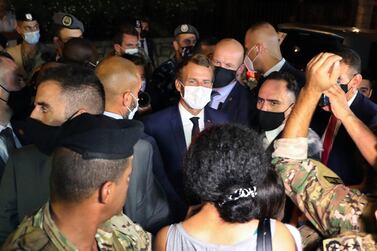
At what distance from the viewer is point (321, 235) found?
2207 mm

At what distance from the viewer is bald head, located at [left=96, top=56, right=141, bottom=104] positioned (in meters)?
2.86

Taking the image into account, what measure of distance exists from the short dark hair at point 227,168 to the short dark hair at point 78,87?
83 centimetres

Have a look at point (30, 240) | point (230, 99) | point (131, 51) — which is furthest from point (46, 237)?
point (131, 51)

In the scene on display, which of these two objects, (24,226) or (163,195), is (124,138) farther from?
(163,195)

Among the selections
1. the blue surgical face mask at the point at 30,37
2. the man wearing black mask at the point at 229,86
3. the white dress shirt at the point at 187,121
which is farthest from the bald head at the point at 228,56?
the blue surgical face mask at the point at 30,37

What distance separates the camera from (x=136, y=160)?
2594 millimetres

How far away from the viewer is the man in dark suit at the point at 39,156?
2266 millimetres

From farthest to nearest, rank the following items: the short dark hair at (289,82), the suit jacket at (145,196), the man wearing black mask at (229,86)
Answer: the man wearing black mask at (229,86)
the short dark hair at (289,82)
the suit jacket at (145,196)

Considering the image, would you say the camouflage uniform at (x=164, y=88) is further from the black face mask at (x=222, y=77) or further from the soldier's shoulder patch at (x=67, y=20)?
the soldier's shoulder patch at (x=67, y=20)

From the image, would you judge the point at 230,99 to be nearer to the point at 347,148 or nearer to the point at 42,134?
the point at 347,148

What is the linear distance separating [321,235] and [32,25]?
4782mm

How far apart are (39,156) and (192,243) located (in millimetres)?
1013

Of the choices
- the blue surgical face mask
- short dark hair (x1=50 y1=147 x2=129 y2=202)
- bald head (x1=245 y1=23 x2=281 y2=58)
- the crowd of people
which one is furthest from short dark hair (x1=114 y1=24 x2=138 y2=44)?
short dark hair (x1=50 y1=147 x2=129 y2=202)

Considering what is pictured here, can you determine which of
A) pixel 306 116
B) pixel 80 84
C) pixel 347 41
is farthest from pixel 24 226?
pixel 347 41
